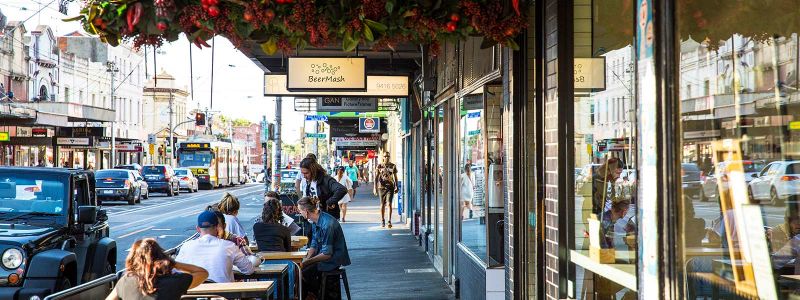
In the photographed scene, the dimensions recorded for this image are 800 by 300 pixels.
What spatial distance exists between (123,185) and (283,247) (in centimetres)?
3024

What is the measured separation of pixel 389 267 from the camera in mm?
15531

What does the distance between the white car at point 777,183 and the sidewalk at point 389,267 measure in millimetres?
8503

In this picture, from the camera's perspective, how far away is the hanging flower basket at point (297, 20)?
16.6 ft

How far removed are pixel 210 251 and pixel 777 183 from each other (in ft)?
17.1

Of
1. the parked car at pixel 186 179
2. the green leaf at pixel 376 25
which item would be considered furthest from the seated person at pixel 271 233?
the parked car at pixel 186 179

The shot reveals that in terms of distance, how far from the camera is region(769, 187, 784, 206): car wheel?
3.80 m

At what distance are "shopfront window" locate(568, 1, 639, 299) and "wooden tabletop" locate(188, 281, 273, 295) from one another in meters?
2.93

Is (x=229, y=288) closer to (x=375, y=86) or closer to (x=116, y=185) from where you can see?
(x=375, y=86)

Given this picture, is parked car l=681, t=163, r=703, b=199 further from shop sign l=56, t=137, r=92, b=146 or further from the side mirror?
shop sign l=56, t=137, r=92, b=146

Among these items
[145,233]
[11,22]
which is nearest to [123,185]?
[145,233]

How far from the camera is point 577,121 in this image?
566 cm

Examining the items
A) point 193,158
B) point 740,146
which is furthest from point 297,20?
point 193,158

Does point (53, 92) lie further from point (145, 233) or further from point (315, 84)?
point (315, 84)

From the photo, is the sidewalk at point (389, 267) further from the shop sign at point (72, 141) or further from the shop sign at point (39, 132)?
the shop sign at point (39, 132)
